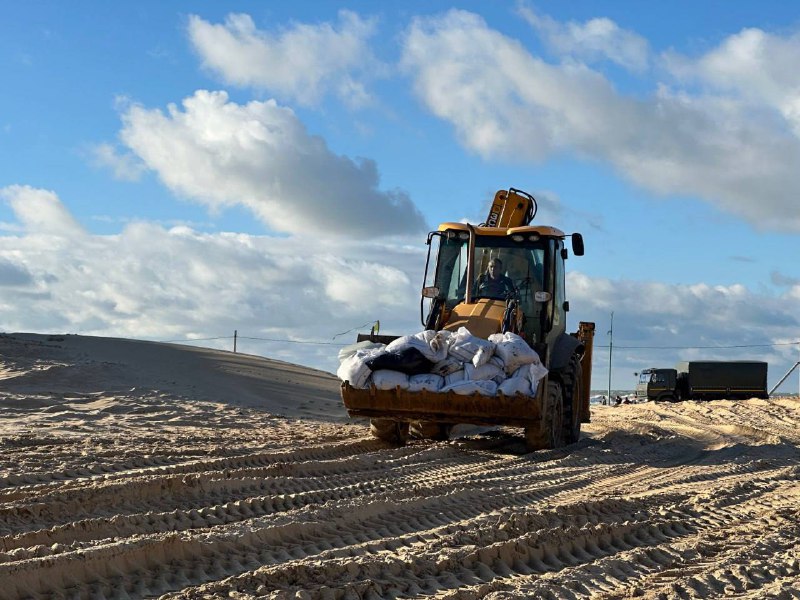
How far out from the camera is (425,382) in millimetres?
11469

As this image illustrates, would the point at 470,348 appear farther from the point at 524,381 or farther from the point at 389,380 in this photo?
the point at 389,380

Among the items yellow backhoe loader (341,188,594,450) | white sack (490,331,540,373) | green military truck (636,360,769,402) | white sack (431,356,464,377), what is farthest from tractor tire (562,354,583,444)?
green military truck (636,360,769,402)

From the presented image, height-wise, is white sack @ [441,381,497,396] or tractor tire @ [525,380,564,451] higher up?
white sack @ [441,381,497,396]

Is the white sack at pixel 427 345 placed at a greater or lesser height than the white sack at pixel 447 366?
greater

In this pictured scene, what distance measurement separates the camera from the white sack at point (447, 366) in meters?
11.6

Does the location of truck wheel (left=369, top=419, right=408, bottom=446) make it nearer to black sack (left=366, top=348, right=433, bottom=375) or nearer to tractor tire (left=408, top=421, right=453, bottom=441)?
tractor tire (left=408, top=421, right=453, bottom=441)

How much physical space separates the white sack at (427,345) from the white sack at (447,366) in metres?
0.06

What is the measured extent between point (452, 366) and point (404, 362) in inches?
22.0

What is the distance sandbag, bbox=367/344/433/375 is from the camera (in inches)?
456

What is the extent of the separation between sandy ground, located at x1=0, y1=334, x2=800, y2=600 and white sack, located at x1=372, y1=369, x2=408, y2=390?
2.66 ft

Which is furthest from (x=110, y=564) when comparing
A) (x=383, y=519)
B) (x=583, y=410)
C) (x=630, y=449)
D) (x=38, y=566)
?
Answer: (x=583, y=410)

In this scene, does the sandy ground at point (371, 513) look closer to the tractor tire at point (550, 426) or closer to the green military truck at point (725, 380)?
the tractor tire at point (550, 426)

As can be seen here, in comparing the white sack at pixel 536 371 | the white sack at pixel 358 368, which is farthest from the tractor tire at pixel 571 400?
the white sack at pixel 358 368

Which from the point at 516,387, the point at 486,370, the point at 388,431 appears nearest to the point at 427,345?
the point at 486,370
